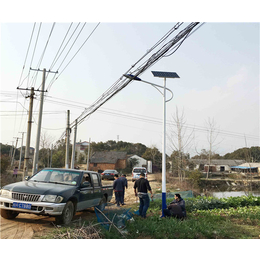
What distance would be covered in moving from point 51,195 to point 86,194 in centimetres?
177

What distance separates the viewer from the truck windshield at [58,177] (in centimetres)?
795

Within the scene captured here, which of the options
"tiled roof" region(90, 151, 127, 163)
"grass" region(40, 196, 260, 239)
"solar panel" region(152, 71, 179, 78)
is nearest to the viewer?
"grass" region(40, 196, 260, 239)

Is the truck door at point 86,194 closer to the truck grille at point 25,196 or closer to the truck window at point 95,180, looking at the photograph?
the truck window at point 95,180

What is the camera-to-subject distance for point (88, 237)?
556 centimetres

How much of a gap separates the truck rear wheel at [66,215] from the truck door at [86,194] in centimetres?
43

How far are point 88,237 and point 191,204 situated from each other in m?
6.09

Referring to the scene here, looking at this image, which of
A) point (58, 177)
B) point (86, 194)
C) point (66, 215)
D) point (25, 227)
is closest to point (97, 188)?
point (86, 194)

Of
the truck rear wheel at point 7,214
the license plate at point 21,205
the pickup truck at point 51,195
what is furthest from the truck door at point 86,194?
the truck rear wheel at point 7,214

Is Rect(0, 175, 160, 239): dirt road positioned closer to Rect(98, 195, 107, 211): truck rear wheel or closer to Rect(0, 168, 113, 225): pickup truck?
Rect(0, 168, 113, 225): pickup truck

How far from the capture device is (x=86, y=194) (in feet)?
26.8

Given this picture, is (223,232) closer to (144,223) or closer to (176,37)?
(144,223)

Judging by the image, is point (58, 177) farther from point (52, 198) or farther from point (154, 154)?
point (154, 154)

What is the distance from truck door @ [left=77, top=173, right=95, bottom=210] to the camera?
25.6 ft

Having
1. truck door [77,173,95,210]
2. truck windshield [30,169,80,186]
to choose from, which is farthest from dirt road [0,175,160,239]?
truck windshield [30,169,80,186]
